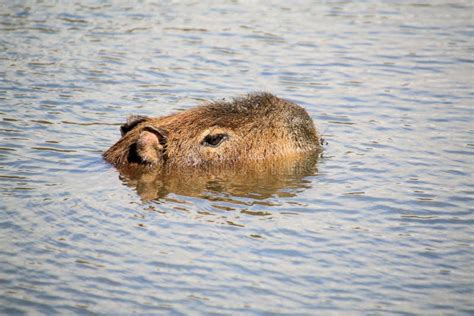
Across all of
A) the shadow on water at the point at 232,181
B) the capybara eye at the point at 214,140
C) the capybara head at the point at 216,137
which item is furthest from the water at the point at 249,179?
the capybara eye at the point at 214,140

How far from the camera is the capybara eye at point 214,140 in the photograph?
9.12 metres

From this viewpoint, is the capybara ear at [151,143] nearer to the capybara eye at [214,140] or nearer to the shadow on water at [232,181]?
the shadow on water at [232,181]

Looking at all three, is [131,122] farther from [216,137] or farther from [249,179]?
[249,179]

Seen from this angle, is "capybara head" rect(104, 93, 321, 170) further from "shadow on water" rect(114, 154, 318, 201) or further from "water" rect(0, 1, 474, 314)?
"water" rect(0, 1, 474, 314)

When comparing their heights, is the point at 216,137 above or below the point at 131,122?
below

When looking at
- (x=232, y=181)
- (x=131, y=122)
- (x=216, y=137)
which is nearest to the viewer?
(x=232, y=181)

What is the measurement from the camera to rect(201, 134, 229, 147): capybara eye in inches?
359

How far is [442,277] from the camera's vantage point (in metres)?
6.37

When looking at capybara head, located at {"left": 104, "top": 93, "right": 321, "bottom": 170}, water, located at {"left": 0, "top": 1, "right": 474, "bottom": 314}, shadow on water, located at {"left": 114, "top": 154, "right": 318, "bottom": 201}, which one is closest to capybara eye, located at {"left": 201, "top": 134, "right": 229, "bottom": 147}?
capybara head, located at {"left": 104, "top": 93, "right": 321, "bottom": 170}

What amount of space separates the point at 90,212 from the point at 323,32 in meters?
8.05

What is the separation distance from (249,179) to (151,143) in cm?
118

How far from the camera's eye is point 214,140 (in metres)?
9.15

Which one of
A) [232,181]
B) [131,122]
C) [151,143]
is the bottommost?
[232,181]

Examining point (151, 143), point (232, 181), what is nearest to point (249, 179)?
point (232, 181)
